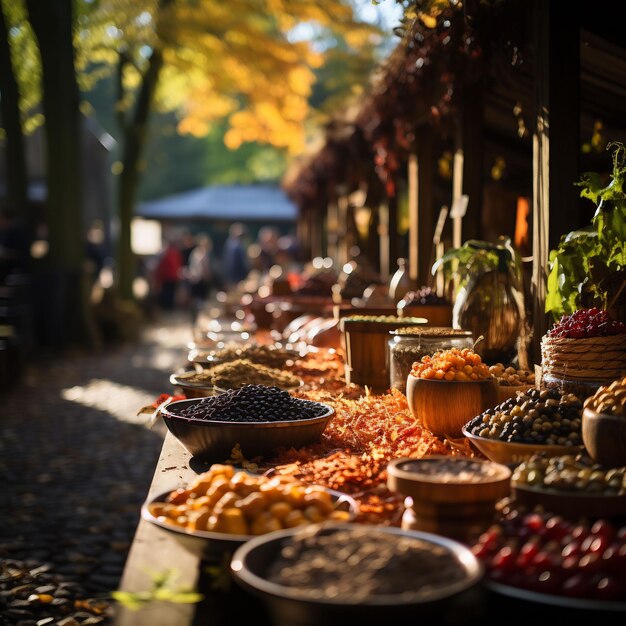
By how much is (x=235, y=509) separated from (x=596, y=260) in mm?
2337

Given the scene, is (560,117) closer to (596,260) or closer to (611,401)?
(596,260)

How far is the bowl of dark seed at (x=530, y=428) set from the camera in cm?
285

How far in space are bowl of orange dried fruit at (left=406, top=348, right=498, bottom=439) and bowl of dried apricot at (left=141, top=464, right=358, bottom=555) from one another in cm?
102

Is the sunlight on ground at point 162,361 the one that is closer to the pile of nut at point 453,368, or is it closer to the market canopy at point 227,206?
the pile of nut at point 453,368

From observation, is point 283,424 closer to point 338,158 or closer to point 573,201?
point 573,201

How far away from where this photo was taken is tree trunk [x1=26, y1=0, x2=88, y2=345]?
559 inches

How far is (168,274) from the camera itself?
2372 cm

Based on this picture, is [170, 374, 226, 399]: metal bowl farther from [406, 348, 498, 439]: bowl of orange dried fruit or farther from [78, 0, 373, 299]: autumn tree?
[78, 0, 373, 299]: autumn tree

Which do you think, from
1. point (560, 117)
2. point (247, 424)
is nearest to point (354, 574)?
point (247, 424)

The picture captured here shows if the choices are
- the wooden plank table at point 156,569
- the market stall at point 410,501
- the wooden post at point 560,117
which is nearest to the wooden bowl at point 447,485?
the market stall at point 410,501

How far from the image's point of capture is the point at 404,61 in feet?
21.0

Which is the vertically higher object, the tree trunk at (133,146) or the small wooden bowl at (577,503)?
the tree trunk at (133,146)

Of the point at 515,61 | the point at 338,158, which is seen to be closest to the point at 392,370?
the point at 515,61

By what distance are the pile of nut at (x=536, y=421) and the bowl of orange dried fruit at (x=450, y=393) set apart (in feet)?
1.04
